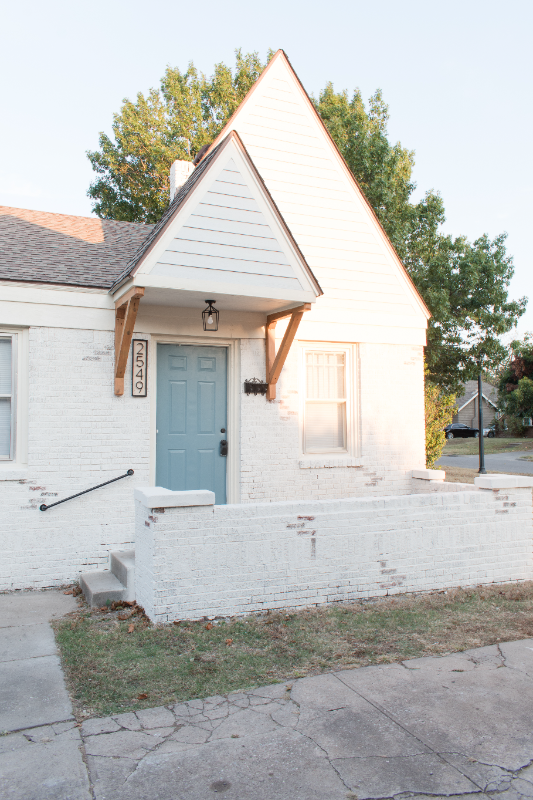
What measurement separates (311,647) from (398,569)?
1.66m

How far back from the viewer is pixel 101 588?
235 inches

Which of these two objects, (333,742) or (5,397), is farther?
(5,397)

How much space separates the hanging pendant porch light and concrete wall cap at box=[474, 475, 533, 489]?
3502 mm

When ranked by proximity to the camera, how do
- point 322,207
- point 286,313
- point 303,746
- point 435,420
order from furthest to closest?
1. point 435,420
2. point 322,207
3. point 286,313
4. point 303,746

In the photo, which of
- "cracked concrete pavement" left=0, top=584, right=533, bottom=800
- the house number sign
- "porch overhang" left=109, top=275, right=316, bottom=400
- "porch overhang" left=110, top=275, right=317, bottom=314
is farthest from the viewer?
the house number sign

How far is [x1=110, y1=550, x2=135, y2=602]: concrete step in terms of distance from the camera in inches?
232

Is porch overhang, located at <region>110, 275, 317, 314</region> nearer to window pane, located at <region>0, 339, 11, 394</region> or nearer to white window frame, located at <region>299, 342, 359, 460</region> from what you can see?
white window frame, located at <region>299, 342, 359, 460</region>

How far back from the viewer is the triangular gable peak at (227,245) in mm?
6129

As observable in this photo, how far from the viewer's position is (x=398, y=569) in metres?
6.08

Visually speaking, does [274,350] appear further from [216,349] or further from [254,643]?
[254,643]

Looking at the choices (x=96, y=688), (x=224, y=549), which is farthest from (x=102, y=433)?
(x=96, y=688)

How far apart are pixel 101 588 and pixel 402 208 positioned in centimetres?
1679

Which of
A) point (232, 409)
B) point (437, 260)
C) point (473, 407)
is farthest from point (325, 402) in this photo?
point (473, 407)

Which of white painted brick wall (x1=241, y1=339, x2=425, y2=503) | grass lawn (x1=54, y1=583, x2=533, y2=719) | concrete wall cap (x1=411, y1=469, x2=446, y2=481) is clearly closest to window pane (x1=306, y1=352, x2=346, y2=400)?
white painted brick wall (x1=241, y1=339, x2=425, y2=503)
